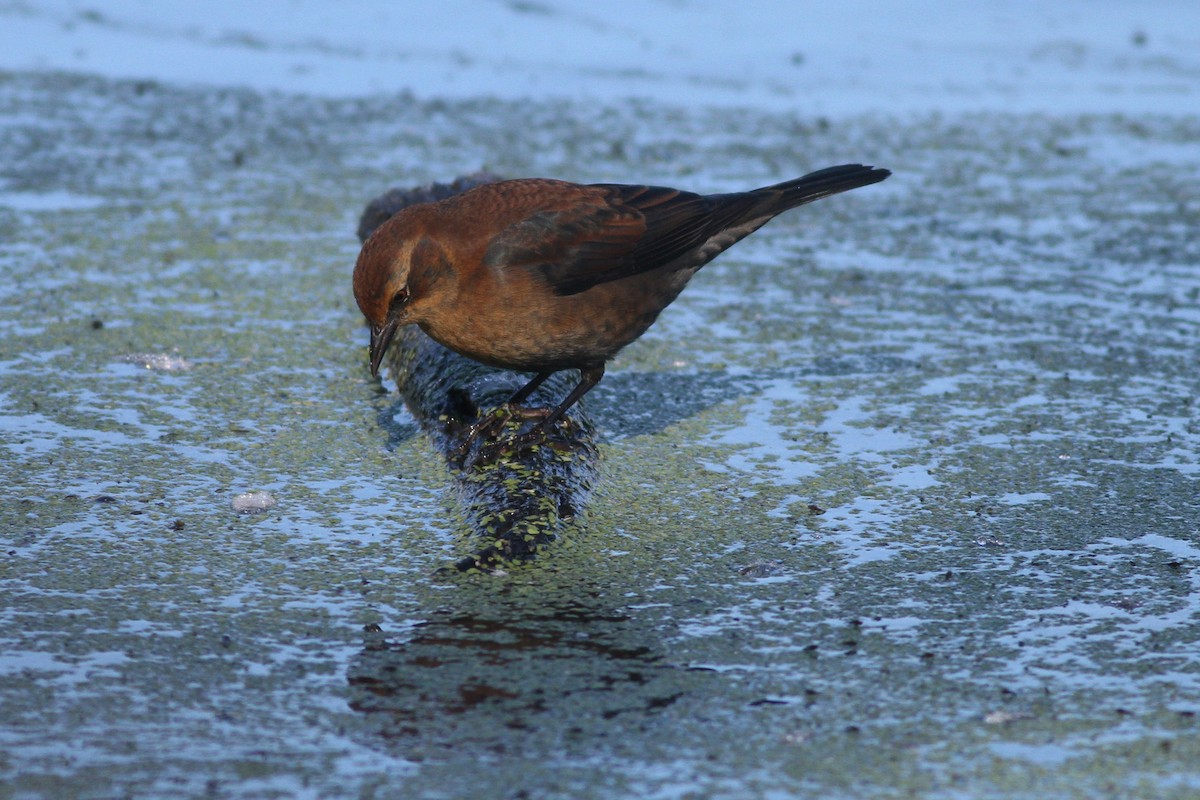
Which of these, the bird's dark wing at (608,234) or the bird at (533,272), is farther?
the bird's dark wing at (608,234)

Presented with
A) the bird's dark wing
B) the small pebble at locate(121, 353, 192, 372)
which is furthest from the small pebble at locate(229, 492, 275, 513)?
the small pebble at locate(121, 353, 192, 372)

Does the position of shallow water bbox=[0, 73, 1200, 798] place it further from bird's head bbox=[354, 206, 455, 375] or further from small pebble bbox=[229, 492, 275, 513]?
bird's head bbox=[354, 206, 455, 375]

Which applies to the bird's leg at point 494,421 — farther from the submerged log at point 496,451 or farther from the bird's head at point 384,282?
the bird's head at point 384,282

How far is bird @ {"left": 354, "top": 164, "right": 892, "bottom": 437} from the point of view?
3.87 m

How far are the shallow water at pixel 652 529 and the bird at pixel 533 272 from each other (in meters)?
0.33

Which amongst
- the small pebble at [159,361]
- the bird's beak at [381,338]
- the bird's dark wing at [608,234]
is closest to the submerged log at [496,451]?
the bird's beak at [381,338]

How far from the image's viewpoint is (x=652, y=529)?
3.48m

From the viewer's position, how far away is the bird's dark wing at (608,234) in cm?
400

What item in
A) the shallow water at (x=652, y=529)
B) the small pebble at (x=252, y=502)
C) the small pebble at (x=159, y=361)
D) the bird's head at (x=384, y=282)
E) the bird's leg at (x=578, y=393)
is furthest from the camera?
the small pebble at (x=159, y=361)

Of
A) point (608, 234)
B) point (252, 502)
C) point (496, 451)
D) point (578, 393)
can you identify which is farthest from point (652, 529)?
point (608, 234)

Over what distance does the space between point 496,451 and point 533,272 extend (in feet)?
1.84

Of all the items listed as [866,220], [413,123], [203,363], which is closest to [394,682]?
[203,363]

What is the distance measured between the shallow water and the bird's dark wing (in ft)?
1.63

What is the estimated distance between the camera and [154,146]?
7809 millimetres
